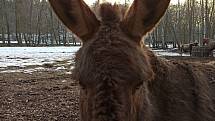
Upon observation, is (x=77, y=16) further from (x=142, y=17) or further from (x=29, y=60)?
(x=29, y=60)

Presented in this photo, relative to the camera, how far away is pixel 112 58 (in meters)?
2.55

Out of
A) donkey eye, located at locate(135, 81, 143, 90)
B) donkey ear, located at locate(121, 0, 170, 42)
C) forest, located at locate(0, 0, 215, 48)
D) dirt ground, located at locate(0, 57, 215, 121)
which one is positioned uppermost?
forest, located at locate(0, 0, 215, 48)

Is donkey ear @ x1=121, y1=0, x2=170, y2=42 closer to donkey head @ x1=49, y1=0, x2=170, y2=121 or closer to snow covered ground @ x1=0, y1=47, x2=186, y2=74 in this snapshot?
donkey head @ x1=49, y1=0, x2=170, y2=121

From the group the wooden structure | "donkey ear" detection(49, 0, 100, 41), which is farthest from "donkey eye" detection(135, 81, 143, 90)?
the wooden structure

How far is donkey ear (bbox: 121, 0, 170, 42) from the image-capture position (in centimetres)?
274

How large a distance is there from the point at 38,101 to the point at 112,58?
8.24m

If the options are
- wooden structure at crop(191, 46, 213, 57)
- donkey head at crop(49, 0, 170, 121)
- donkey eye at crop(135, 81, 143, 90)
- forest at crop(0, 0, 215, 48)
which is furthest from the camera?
forest at crop(0, 0, 215, 48)

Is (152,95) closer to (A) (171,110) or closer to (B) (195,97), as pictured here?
(A) (171,110)

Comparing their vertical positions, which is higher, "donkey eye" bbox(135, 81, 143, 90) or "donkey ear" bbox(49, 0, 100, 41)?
"donkey ear" bbox(49, 0, 100, 41)

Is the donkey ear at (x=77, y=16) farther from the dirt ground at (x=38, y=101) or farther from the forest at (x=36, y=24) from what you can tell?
the forest at (x=36, y=24)

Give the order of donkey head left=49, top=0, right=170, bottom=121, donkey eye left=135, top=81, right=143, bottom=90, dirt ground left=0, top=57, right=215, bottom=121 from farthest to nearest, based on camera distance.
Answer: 1. dirt ground left=0, top=57, right=215, bottom=121
2. donkey eye left=135, top=81, right=143, bottom=90
3. donkey head left=49, top=0, right=170, bottom=121

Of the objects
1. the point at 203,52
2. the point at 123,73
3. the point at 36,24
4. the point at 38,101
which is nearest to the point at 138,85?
the point at 123,73

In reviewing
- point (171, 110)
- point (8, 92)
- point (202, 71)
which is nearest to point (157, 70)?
point (171, 110)

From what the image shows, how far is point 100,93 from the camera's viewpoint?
2455 mm
